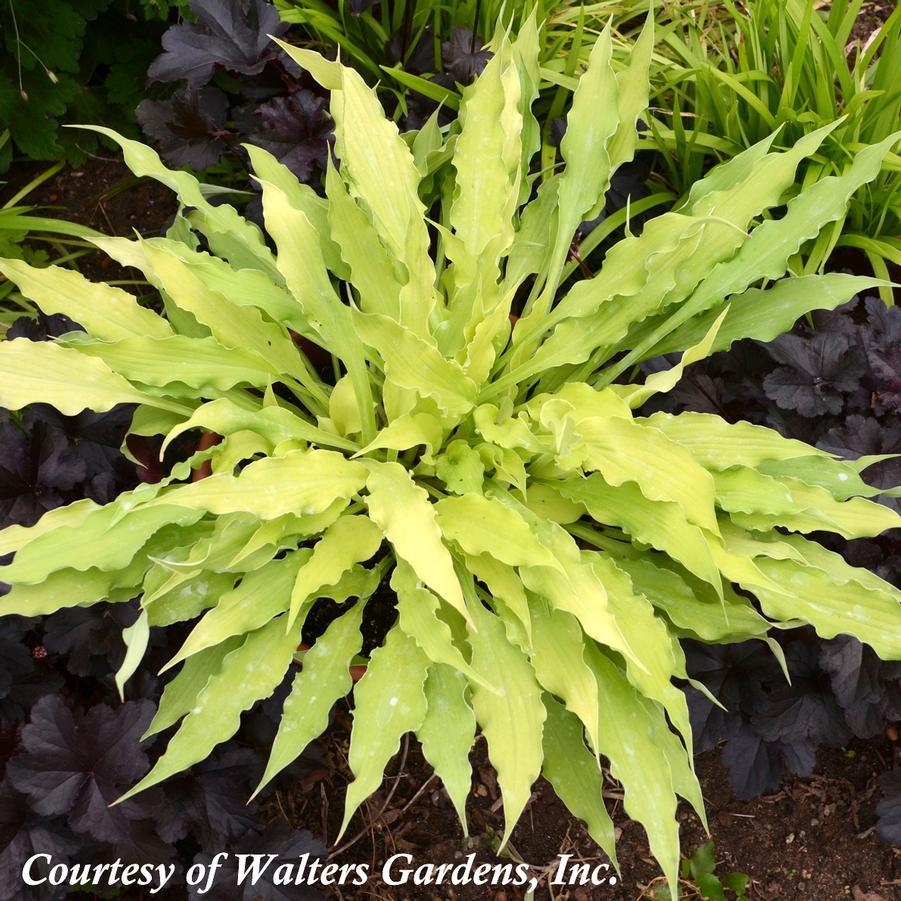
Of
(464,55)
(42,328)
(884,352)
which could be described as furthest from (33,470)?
(884,352)

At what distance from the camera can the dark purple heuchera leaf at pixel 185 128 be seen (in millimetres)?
1533

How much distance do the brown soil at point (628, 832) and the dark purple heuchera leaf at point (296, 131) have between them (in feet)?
3.23

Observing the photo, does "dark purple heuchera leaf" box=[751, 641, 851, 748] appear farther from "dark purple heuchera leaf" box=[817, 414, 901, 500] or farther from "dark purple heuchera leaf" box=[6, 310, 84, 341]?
"dark purple heuchera leaf" box=[6, 310, 84, 341]

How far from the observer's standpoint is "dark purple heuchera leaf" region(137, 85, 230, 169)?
1.53 meters

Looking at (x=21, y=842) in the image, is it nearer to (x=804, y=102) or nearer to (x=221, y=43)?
(x=221, y=43)

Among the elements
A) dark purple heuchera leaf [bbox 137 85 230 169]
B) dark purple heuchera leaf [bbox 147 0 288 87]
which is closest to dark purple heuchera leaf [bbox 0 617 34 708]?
dark purple heuchera leaf [bbox 137 85 230 169]

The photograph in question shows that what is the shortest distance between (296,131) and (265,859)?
1.18 m

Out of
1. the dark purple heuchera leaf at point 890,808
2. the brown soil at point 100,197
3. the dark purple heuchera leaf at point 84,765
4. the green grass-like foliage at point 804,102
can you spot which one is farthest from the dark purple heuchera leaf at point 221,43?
the dark purple heuchera leaf at point 890,808

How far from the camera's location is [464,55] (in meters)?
1.62

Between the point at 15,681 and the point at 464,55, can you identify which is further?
the point at 464,55

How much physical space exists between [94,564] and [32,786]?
30cm

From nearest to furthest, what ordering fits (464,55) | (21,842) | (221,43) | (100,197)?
(21,842) < (221,43) < (464,55) < (100,197)

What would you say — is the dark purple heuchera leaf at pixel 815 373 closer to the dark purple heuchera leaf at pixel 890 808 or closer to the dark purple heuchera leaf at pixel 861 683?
the dark purple heuchera leaf at pixel 861 683

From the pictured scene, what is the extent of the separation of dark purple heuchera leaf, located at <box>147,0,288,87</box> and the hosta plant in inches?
8.6
